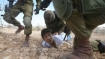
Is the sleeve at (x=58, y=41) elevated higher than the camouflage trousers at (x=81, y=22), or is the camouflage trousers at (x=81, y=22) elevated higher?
the camouflage trousers at (x=81, y=22)

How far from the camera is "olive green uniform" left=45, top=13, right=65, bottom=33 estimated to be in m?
4.98

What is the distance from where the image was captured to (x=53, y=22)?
5.00m

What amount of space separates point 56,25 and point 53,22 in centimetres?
12

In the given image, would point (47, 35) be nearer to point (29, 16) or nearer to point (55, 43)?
point (55, 43)

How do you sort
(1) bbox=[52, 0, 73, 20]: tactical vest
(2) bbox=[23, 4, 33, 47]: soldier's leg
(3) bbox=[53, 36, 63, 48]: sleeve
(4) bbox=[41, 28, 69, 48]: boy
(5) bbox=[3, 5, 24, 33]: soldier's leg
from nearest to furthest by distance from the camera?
1. (1) bbox=[52, 0, 73, 20]: tactical vest
2. (4) bbox=[41, 28, 69, 48]: boy
3. (3) bbox=[53, 36, 63, 48]: sleeve
4. (2) bbox=[23, 4, 33, 47]: soldier's leg
5. (5) bbox=[3, 5, 24, 33]: soldier's leg

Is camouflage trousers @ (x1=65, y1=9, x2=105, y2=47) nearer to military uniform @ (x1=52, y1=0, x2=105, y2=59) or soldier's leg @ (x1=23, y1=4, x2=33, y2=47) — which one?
military uniform @ (x1=52, y1=0, x2=105, y2=59)

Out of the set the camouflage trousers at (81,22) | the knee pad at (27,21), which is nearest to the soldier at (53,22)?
the knee pad at (27,21)

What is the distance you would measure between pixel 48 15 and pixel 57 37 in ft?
1.65

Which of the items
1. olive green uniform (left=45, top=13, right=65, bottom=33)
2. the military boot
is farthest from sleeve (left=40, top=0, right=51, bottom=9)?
the military boot

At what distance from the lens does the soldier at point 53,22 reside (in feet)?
15.3

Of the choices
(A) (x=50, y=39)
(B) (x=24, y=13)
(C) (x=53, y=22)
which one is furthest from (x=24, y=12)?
(A) (x=50, y=39)

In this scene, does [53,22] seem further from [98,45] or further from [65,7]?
[65,7]

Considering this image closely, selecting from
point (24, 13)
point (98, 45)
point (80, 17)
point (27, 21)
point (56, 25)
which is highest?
point (80, 17)

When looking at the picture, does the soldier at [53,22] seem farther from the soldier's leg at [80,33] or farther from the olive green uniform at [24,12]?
the soldier's leg at [80,33]
